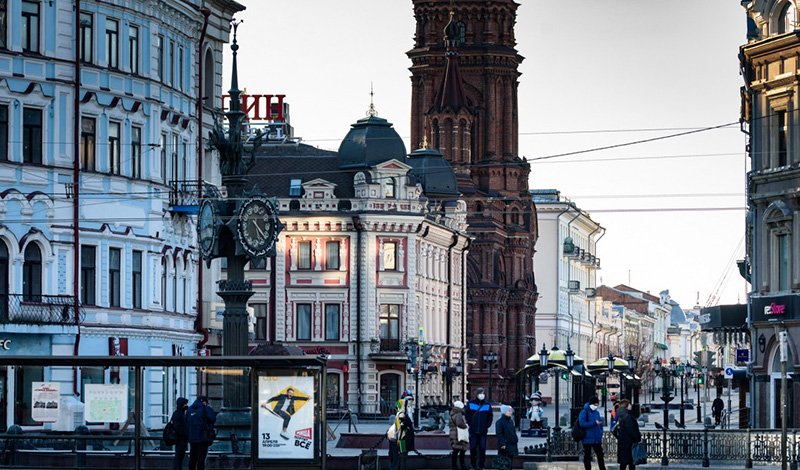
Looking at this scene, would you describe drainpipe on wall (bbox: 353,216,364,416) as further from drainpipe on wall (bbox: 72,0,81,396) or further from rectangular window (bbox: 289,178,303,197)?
drainpipe on wall (bbox: 72,0,81,396)

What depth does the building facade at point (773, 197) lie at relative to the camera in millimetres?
49000

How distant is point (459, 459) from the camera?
37.4 meters

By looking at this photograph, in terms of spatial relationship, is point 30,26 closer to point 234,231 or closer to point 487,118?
point 234,231

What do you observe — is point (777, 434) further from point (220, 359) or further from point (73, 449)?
point (73, 449)

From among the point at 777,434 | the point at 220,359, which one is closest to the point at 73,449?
the point at 220,359

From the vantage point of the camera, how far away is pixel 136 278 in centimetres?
5084

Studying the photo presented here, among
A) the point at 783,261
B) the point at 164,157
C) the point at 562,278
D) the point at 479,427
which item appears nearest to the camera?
→ the point at 479,427

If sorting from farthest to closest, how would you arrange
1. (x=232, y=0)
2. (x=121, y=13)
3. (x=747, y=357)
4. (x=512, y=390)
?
(x=512, y=390) < (x=232, y=0) < (x=747, y=357) < (x=121, y=13)

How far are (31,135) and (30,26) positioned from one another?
10.3ft

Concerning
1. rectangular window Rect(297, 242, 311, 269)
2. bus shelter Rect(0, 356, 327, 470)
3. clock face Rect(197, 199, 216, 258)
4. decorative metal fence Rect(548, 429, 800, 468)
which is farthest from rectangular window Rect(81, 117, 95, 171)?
rectangular window Rect(297, 242, 311, 269)

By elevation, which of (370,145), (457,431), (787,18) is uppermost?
(370,145)

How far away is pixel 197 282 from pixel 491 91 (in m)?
73.6

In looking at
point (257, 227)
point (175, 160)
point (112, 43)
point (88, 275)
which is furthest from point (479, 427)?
point (175, 160)

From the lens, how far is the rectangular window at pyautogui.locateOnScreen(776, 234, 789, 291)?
1975 inches
